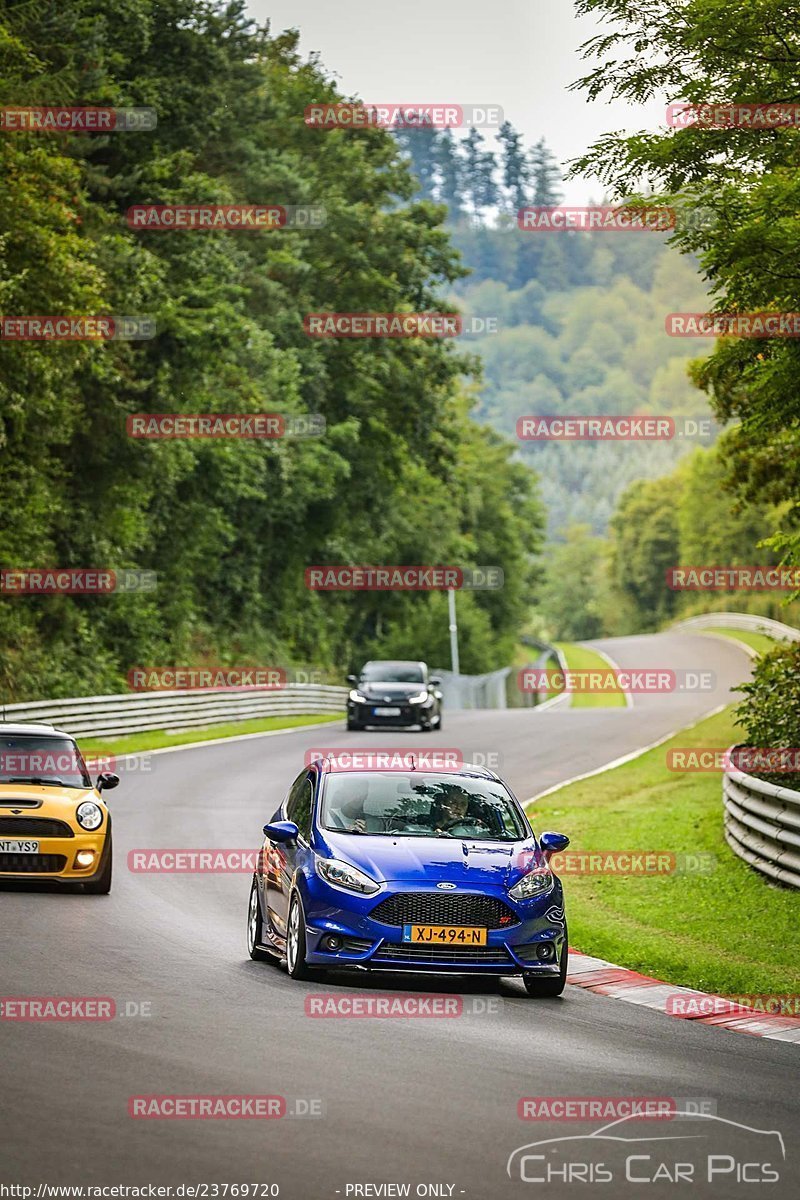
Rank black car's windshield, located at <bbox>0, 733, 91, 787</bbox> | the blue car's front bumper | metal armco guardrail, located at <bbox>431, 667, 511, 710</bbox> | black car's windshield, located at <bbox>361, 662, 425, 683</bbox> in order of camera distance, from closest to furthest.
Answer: the blue car's front bumper → black car's windshield, located at <bbox>0, 733, 91, 787</bbox> → black car's windshield, located at <bbox>361, 662, 425, 683</bbox> → metal armco guardrail, located at <bbox>431, 667, 511, 710</bbox>

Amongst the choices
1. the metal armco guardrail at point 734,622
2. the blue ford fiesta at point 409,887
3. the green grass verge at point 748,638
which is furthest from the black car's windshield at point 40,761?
the metal armco guardrail at point 734,622

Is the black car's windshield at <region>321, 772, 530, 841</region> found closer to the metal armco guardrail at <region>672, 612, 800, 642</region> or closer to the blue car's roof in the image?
the blue car's roof

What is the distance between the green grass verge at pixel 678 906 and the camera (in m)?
13.2

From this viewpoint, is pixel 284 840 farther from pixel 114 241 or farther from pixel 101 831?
pixel 114 241

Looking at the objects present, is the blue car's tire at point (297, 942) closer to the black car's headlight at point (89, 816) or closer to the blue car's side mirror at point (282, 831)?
the blue car's side mirror at point (282, 831)

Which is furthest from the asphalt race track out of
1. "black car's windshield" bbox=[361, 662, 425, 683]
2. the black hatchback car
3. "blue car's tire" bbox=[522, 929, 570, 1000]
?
"black car's windshield" bbox=[361, 662, 425, 683]

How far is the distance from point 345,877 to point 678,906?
19.7 feet

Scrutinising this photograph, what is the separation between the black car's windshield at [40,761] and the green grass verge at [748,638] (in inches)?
2487

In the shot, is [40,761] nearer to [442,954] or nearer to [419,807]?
[419,807]

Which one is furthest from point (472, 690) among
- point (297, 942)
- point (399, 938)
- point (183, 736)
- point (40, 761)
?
point (399, 938)

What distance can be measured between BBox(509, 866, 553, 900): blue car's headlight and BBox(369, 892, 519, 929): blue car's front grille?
0.27 m

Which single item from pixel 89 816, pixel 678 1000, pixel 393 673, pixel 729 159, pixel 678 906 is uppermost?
pixel 729 159

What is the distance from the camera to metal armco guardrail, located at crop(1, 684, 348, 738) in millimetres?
34250

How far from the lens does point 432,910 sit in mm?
11297
